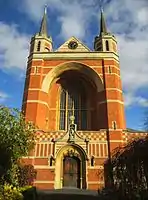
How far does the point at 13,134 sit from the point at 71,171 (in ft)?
25.3

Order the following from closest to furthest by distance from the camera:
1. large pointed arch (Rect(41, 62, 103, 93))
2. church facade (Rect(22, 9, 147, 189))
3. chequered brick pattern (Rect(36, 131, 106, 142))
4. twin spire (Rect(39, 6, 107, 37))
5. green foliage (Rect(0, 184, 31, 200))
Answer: green foliage (Rect(0, 184, 31, 200)) < church facade (Rect(22, 9, 147, 189)) < chequered brick pattern (Rect(36, 131, 106, 142)) < large pointed arch (Rect(41, 62, 103, 93)) < twin spire (Rect(39, 6, 107, 37))

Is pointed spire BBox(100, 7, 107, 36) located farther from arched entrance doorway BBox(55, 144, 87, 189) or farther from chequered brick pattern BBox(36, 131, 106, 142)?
arched entrance doorway BBox(55, 144, 87, 189)

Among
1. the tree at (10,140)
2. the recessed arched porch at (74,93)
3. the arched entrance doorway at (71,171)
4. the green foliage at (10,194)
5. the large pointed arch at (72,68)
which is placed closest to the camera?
the green foliage at (10,194)

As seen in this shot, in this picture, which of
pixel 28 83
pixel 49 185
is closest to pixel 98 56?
pixel 28 83

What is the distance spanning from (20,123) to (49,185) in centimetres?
676

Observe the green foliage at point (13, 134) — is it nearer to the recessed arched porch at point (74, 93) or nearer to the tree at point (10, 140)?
the tree at point (10, 140)

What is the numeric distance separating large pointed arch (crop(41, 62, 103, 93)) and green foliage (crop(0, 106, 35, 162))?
9175 mm

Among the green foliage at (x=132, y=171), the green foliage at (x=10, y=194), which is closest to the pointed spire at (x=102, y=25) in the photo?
the green foliage at (x=132, y=171)

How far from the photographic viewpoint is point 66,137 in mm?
23672

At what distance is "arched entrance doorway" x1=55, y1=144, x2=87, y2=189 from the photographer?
2233 cm

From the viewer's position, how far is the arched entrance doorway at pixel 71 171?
885 inches

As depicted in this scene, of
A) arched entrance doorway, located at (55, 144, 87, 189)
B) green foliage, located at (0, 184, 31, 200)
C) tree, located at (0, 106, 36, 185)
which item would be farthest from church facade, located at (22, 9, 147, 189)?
green foliage, located at (0, 184, 31, 200)

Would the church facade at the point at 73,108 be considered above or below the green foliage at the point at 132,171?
above

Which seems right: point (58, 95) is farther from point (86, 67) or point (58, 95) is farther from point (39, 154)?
point (39, 154)
